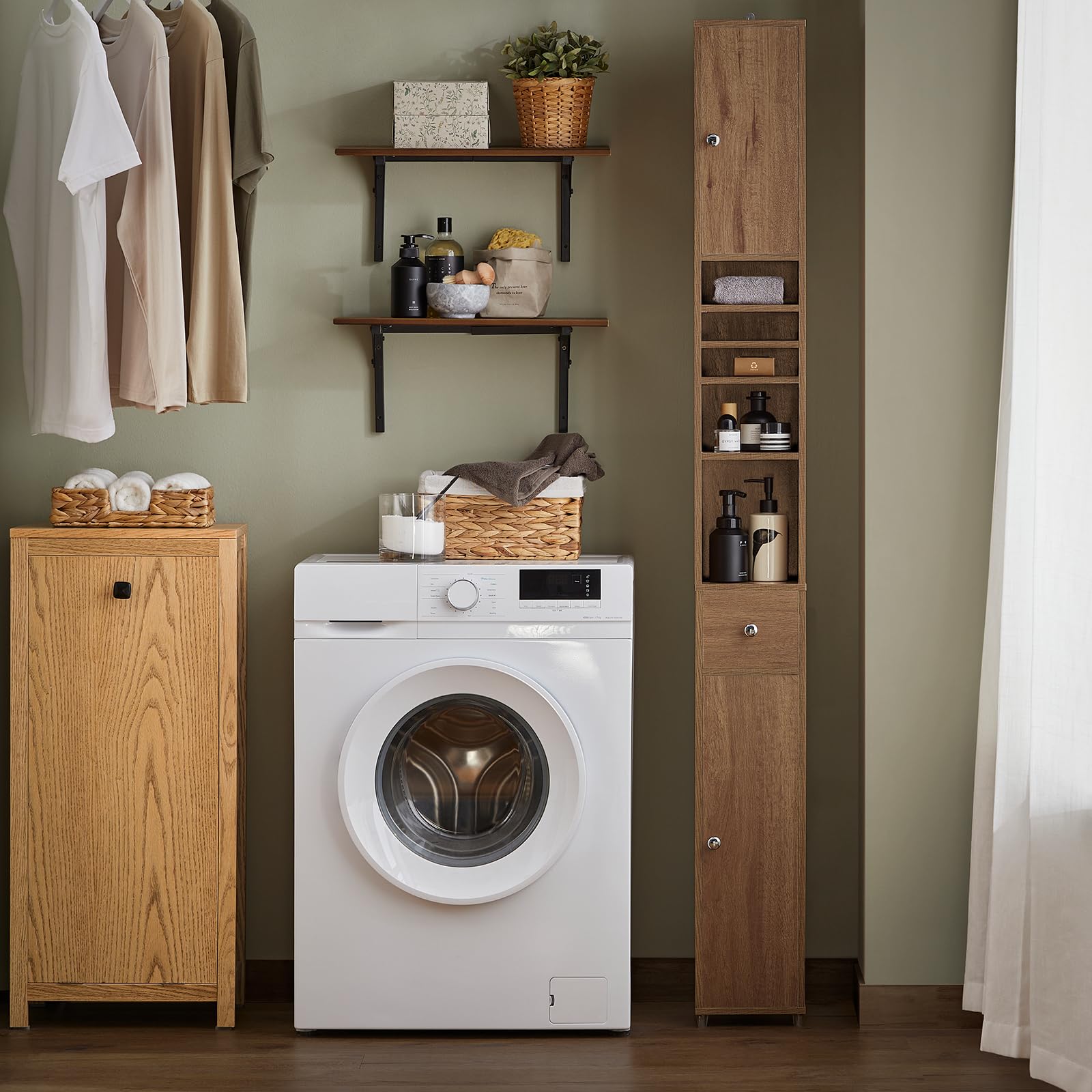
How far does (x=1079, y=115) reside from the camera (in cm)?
193

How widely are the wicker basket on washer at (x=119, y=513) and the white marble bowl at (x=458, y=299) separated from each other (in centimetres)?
64

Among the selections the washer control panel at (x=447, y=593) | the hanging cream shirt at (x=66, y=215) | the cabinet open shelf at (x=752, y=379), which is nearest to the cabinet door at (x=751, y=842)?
the washer control panel at (x=447, y=593)

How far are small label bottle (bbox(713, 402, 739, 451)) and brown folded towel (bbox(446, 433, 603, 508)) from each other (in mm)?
257

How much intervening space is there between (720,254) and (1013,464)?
714 millimetres

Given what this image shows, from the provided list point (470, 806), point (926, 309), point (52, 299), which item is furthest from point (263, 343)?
point (926, 309)

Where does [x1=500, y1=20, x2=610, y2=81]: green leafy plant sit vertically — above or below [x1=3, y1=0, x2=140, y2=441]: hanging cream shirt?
above

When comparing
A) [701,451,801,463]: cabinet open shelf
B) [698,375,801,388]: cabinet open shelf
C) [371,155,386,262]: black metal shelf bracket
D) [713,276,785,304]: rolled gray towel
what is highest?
[371,155,386,262]: black metal shelf bracket

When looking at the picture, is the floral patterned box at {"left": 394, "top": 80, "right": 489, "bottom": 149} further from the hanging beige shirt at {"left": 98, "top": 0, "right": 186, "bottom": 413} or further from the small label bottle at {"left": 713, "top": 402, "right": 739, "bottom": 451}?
the small label bottle at {"left": 713, "top": 402, "right": 739, "bottom": 451}

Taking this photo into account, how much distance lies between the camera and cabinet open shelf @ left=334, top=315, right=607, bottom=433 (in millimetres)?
2508

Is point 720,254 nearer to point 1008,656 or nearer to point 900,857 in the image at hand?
point 1008,656

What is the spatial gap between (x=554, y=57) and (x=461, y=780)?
5.00 feet

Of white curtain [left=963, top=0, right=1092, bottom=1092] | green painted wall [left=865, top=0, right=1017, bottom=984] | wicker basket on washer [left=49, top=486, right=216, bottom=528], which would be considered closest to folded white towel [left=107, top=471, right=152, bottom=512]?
wicker basket on washer [left=49, top=486, right=216, bottom=528]

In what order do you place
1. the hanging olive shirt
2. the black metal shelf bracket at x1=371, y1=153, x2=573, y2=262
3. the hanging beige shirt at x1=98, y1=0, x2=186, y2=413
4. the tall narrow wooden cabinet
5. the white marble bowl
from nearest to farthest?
1. the hanging beige shirt at x1=98, y1=0, x2=186, y2=413
2. the hanging olive shirt
3. the tall narrow wooden cabinet
4. the white marble bowl
5. the black metal shelf bracket at x1=371, y1=153, x2=573, y2=262

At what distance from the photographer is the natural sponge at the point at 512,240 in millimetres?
2533
